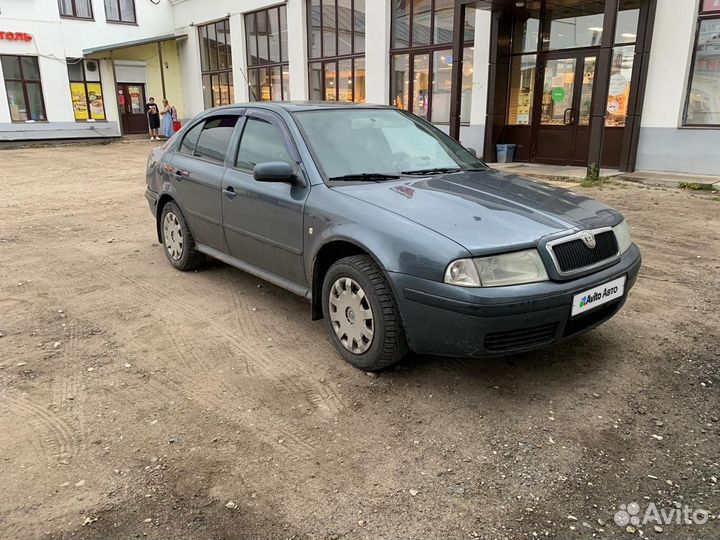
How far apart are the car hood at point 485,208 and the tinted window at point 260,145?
0.74m

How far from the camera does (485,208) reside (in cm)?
334

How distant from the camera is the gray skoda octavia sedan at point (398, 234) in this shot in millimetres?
2961

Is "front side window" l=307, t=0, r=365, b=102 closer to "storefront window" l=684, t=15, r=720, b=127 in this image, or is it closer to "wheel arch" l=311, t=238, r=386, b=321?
"storefront window" l=684, t=15, r=720, b=127

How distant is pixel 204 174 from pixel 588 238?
319 cm

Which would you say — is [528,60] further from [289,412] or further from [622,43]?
[289,412]

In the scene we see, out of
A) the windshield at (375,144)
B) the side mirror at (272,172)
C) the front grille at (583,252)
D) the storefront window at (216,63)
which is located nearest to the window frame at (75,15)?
the storefront window at (216,63)

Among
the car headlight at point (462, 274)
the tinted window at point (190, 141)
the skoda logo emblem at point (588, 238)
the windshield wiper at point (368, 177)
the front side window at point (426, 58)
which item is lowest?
the car headlight at point (462, 274)

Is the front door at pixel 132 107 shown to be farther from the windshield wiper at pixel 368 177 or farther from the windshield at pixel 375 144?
the windshield wiper at pixel 368 177

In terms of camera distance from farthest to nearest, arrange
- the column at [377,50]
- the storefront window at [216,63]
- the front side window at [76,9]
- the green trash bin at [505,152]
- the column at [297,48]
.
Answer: the front side window at [76,9], the storefront window at [216,63], the column at [297,48], the column at [377,50], the green trash bin at [505,152]

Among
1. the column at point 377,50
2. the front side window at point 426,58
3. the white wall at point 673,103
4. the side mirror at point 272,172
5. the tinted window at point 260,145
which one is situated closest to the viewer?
the side mirror at point 272,172

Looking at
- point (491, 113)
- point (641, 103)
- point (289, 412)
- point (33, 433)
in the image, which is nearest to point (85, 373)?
point (33, 433)

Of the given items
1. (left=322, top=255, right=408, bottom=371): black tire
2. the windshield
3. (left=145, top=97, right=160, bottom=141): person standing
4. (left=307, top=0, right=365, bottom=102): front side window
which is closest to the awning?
(left=145, top=97, right=160, bottom=141): person standing

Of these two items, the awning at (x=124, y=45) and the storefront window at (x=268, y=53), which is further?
the awning at (x=124, y=45)

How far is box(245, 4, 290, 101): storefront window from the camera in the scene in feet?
69.6
